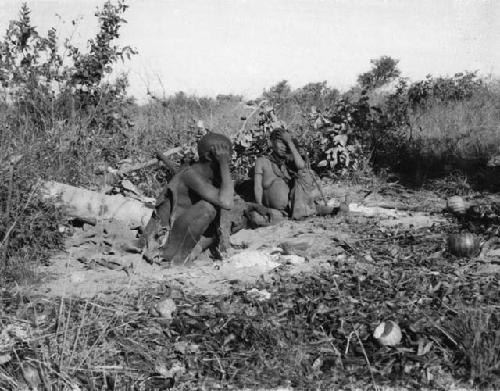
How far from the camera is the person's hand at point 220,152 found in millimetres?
4766

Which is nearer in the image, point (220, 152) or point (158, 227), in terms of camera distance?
point (220, 152)

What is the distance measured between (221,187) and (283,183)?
2131 millimetres

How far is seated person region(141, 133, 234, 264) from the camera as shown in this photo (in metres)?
4.79

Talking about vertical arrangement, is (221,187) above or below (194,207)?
above

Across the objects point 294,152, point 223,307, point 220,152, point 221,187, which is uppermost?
point 220,152

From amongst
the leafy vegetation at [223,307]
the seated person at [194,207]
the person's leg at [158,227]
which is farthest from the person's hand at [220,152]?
the leafy vegetation at [223,307]

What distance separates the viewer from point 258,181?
6762 mm

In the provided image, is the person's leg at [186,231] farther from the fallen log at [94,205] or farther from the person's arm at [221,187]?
the fallen log at [94,205]

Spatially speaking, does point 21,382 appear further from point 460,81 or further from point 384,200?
point 460,81

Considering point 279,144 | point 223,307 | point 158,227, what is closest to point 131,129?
point 279,144

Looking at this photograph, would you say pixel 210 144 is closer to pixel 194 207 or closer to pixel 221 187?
pixel 221 187

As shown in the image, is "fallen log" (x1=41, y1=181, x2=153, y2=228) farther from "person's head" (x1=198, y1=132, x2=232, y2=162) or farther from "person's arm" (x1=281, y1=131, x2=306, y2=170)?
"person's arm" (x1=281, y1=131, x2=306, y2=170)

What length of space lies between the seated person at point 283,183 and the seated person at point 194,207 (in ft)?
5.63

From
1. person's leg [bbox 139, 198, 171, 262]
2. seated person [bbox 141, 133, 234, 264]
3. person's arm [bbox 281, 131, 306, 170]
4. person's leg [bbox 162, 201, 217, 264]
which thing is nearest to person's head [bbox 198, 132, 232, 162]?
seated person [bbox 141, 133, 234, 264]
